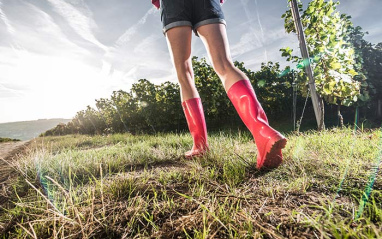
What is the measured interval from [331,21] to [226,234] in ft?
13.8

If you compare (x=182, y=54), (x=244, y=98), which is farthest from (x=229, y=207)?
(x=182, y=54)

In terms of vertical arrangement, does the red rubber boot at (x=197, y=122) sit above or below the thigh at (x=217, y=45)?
below

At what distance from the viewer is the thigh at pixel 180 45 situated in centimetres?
150

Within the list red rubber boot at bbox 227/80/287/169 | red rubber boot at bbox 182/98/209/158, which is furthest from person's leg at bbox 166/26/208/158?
red rubber boot at bbox 227/80/287/169

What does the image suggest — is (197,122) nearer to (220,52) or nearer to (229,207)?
(220,52)

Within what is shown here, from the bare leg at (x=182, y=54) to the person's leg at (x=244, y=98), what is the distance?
0.42 ft

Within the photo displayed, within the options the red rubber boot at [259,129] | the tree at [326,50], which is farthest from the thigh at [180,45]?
the tree at [326,50]

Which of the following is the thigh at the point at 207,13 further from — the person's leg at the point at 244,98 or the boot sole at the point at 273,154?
the boot sole at the point at 273,154

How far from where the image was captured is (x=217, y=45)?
1.38 m

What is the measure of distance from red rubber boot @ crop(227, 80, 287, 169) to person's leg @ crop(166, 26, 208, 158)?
447 mm

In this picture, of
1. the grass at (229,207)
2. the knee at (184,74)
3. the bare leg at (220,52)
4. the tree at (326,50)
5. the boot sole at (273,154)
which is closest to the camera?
the grass at (229,207)

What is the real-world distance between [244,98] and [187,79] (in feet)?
1.99

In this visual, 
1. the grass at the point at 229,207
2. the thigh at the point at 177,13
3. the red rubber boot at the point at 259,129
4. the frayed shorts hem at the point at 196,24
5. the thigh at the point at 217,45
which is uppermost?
the thigh at the point at 177,13

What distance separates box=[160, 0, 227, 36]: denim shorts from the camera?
144cm
